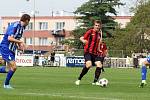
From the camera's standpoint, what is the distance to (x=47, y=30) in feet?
440

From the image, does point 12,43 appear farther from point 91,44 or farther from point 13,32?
point 91,44

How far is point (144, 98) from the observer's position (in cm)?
1382

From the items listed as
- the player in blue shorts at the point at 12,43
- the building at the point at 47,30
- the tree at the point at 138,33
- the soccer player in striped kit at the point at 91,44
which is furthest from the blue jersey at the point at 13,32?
the building at the point at 47,30

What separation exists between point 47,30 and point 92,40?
11414 cm

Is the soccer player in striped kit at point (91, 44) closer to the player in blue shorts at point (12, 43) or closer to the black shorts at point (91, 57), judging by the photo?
the black shorts at point (91, 57)

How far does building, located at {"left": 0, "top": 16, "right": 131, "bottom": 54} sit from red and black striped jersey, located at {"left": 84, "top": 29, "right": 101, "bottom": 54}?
105 meters

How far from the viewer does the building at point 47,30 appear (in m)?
129

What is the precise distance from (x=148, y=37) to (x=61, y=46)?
87.3 ft

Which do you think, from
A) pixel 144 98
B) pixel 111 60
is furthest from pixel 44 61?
pixel 144 98

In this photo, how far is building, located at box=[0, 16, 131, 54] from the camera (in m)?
129

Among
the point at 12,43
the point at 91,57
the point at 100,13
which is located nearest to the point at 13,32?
the point at 12,43

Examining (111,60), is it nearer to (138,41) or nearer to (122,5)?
(138,41)

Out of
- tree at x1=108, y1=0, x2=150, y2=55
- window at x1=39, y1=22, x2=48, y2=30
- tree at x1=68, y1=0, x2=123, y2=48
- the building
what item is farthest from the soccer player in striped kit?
window at x1=39, y1=22, x2=48, y2=30

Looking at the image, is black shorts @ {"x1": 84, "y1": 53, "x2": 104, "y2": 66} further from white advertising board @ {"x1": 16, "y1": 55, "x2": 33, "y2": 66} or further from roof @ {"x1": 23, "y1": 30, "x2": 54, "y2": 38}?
roof @ {"x1": 23, "y1": 30, "x2": 54, "y2": 38}
